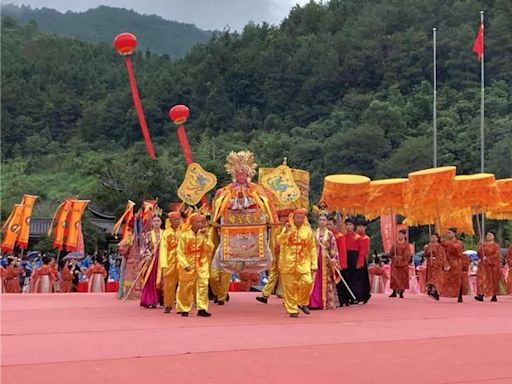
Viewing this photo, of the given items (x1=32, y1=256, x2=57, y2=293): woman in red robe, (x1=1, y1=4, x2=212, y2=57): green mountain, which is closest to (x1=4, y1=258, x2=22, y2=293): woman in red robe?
(x1=32, y1=256, x2=57, y2=293): woman in red robe

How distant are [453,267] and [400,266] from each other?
4.12 feet

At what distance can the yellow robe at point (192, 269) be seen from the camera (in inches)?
389

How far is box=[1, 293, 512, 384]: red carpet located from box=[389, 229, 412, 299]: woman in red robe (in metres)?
3.42

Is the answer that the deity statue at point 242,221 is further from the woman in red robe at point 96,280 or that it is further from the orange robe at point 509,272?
the woman in red robe at point 96,280

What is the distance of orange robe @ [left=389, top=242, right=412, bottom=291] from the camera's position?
14.6 m

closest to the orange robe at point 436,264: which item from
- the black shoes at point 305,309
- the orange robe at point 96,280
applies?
the black shoes at point 305,309

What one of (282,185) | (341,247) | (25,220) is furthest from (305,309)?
(25,220)

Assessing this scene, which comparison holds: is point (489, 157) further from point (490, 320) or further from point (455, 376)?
point (455, 376)

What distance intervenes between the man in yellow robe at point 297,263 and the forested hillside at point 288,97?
25.4m

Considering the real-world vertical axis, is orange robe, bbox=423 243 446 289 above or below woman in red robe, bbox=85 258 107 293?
above

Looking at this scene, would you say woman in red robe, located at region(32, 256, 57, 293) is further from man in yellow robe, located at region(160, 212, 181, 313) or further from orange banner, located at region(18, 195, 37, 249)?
man in yellow robe, located at region(160, 212, 181, 313)

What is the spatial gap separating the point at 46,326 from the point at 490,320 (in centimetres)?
536

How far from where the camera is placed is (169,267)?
10.4 meters

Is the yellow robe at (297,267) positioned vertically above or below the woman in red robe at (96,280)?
above
